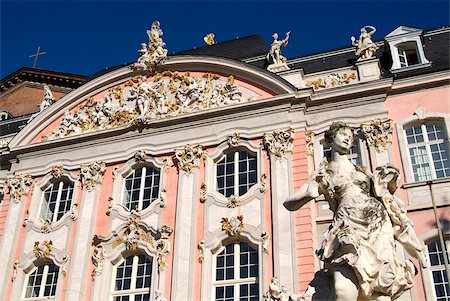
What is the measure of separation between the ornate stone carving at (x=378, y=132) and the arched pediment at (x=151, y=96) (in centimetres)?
262

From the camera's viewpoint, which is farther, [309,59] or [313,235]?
[309,59]

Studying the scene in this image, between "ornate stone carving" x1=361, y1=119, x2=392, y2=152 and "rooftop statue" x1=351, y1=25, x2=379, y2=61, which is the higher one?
"rooftop statue" x1=351, y1=25, x2=379, y2=61

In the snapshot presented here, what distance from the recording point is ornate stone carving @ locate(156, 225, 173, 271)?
51.5ft

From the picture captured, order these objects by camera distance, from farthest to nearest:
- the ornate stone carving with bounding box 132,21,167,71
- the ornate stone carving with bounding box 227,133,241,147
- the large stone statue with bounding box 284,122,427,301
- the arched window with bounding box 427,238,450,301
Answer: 1. the ornate stone carving with bounding box 132,21,167,71
2. the ornate stone carving with bounding box 227,133,241,147
3. the arched window with bounding box 427,238,450,301
4. the large stone statue with bounding box 284,122,427,301

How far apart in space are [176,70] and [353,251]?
1502cm

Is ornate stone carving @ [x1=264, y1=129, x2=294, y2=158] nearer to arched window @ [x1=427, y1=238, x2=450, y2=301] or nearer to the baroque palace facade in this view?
the baroque palace facade

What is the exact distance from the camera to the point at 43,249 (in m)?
17.4

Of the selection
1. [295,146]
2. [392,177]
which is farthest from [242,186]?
[392,177]

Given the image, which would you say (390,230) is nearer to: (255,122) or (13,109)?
(255,122)

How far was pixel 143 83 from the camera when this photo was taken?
777 inches

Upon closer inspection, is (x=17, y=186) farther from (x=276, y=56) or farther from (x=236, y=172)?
(x=276, y=56)

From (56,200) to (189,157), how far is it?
5.05 m

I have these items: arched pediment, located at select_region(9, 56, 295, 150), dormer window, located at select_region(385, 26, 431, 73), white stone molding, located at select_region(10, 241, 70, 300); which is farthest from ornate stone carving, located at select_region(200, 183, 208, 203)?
dormer window, located at select_region(385, 26, 431, 73)

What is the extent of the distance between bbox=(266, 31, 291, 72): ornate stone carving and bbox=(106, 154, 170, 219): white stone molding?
4957 mm
